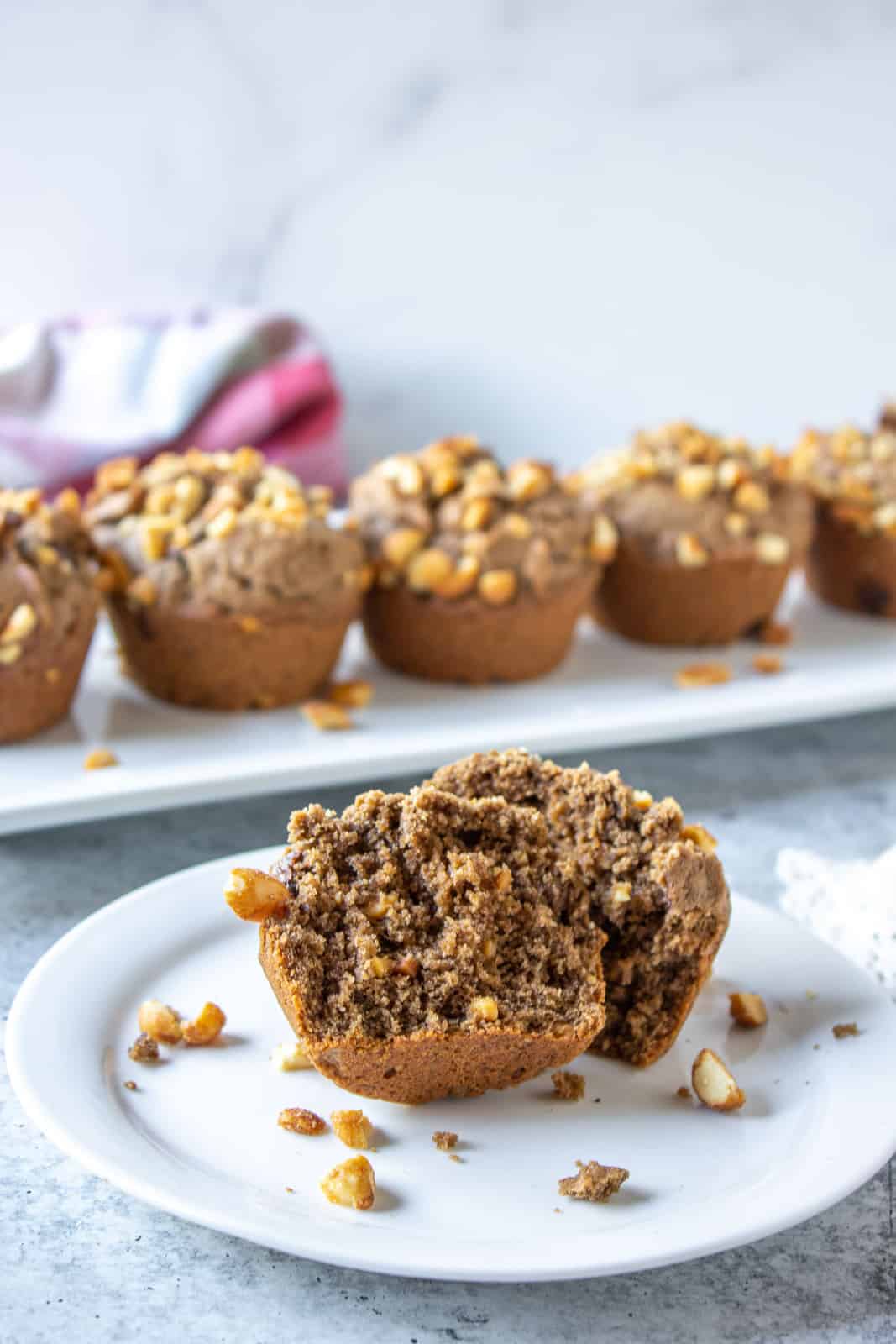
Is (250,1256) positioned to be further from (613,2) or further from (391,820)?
(613,2)

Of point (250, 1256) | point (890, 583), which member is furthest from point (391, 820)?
point (890, 583)

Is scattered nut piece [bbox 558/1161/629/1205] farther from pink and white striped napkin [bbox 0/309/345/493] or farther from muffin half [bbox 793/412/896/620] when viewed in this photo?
pink and white striped napkin [bbox 0/309/345/493]

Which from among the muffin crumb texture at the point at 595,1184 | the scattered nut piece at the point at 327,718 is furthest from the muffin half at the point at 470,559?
the muffin crumb texture at the point at 595,1184

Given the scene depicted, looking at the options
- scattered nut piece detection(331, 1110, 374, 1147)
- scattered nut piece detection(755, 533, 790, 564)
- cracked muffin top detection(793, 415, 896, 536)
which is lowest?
scattered nut piece detection(331, 1110, 374, 1147)

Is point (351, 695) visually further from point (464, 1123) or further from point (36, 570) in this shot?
point (464, 1123)

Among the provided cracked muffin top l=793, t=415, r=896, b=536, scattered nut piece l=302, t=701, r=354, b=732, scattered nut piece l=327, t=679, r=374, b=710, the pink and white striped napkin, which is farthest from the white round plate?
the pink and white striped napkin

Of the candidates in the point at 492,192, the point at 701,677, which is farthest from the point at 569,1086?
the point at 492,192
